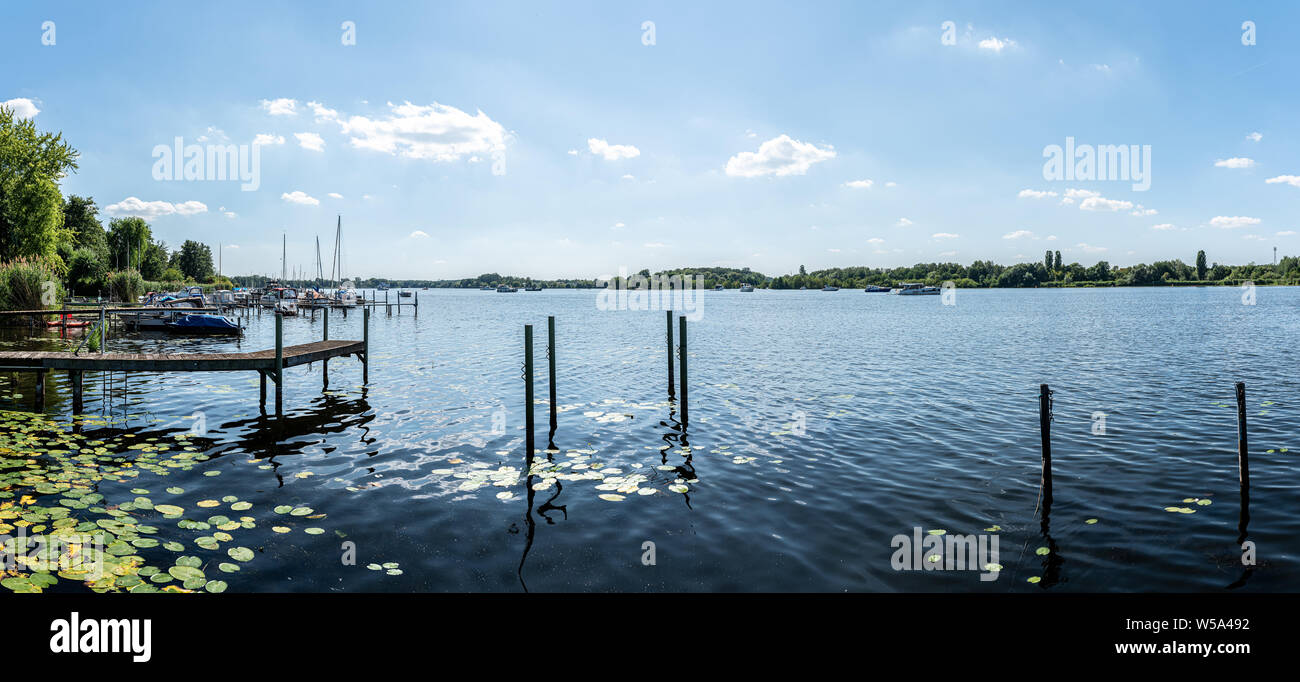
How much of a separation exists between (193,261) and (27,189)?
313ft

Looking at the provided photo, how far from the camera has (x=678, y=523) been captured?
11094mm

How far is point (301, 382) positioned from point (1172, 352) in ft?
145

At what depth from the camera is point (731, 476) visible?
13.9m

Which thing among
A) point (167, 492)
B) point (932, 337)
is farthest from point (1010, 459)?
point (932, 337)

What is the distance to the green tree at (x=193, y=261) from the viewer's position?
142625 millimetres

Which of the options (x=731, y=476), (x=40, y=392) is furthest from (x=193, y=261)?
(x=731, y=476)

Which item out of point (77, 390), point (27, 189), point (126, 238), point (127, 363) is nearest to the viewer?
point (127, 363)

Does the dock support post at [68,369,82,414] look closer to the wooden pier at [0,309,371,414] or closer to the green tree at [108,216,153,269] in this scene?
the wooden pier at [0,309,371,414]

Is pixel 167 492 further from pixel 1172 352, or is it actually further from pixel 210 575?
pixel 1172 352

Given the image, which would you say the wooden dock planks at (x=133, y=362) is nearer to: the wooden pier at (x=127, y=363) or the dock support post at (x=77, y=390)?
the wooden pier at (x=127, y=363)

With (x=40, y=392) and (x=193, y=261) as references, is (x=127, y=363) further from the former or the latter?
(x=193, y=261)

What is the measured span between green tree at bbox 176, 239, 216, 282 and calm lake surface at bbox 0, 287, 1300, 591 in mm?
139815
